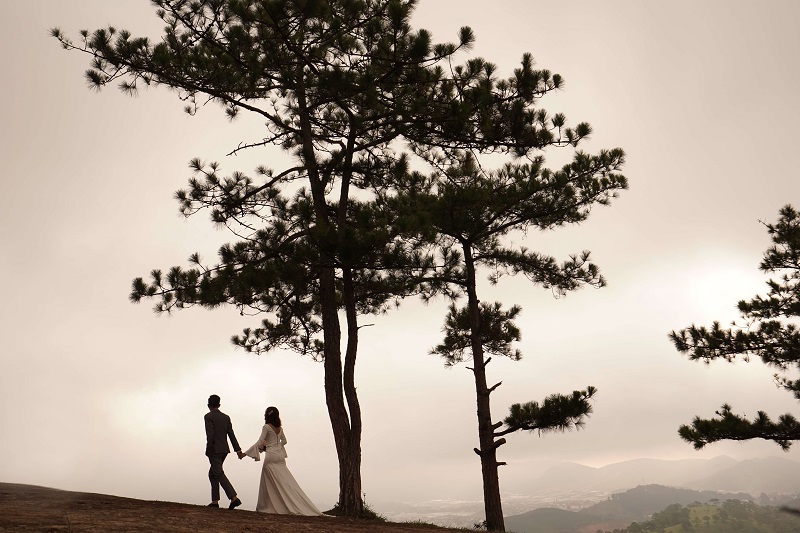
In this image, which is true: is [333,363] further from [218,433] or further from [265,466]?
[218,433]

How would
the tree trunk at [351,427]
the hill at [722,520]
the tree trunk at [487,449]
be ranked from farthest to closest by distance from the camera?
the hill at [722,520] → the tree trunk at [487,449] → the tree trunk at [351,427]

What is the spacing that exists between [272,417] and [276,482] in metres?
1.03

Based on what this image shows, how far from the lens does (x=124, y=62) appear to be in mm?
14562

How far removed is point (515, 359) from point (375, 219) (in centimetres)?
670

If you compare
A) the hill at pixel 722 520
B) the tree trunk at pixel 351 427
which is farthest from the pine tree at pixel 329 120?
the hill at pixel 722 520

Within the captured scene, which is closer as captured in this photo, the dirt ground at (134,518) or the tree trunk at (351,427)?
the dirt ground at (134,518)

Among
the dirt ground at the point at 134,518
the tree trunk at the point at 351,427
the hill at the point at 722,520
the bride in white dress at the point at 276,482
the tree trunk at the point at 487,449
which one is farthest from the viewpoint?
the hill at the point at 722,520

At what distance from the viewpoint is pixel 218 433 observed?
11.4 metres

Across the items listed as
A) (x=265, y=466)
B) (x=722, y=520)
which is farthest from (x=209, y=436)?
(x=722, y=520)

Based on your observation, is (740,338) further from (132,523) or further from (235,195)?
(132,523)

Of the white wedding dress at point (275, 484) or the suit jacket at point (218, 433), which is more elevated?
the suit jacket at point (218, 433)

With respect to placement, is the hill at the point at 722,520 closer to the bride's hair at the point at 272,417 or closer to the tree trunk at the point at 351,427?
the tree trunk at the point at 351,427

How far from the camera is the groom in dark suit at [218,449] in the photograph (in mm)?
11344

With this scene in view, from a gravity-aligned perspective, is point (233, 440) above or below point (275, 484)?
above
